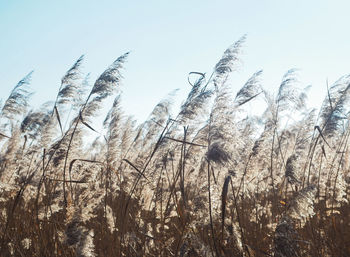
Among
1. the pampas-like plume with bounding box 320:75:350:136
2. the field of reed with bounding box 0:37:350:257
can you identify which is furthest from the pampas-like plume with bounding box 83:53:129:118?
the pampas-like plume with bounding box 320:75:350:136

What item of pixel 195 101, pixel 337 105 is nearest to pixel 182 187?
pixel 195 101

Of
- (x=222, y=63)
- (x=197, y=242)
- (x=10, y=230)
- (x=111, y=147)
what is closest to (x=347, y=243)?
A: (x=197, y=242)

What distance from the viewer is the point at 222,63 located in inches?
125

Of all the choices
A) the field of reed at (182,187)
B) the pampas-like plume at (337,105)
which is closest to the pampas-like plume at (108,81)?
the field of reed at (182,187)

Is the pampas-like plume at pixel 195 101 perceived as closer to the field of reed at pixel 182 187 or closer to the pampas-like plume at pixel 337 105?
the field of reed at pixel 182 187

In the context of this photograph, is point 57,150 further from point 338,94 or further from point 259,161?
point 338,94

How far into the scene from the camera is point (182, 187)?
2387 mm

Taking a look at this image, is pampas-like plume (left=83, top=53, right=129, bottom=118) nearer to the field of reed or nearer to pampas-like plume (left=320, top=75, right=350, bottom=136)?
the field of reed

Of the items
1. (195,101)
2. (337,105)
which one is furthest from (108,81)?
(337,105)

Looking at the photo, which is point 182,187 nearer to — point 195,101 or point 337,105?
point 195,101

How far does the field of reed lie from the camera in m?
2.26

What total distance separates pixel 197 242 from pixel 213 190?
556 millimetres

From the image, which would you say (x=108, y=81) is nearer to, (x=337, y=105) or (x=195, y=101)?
(x=195, y=101)

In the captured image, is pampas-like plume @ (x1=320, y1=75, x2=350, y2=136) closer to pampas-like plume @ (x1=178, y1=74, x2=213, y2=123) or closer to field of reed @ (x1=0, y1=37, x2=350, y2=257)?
field of reed @ (x1=0, y1=37, x2=350, y2=257)
